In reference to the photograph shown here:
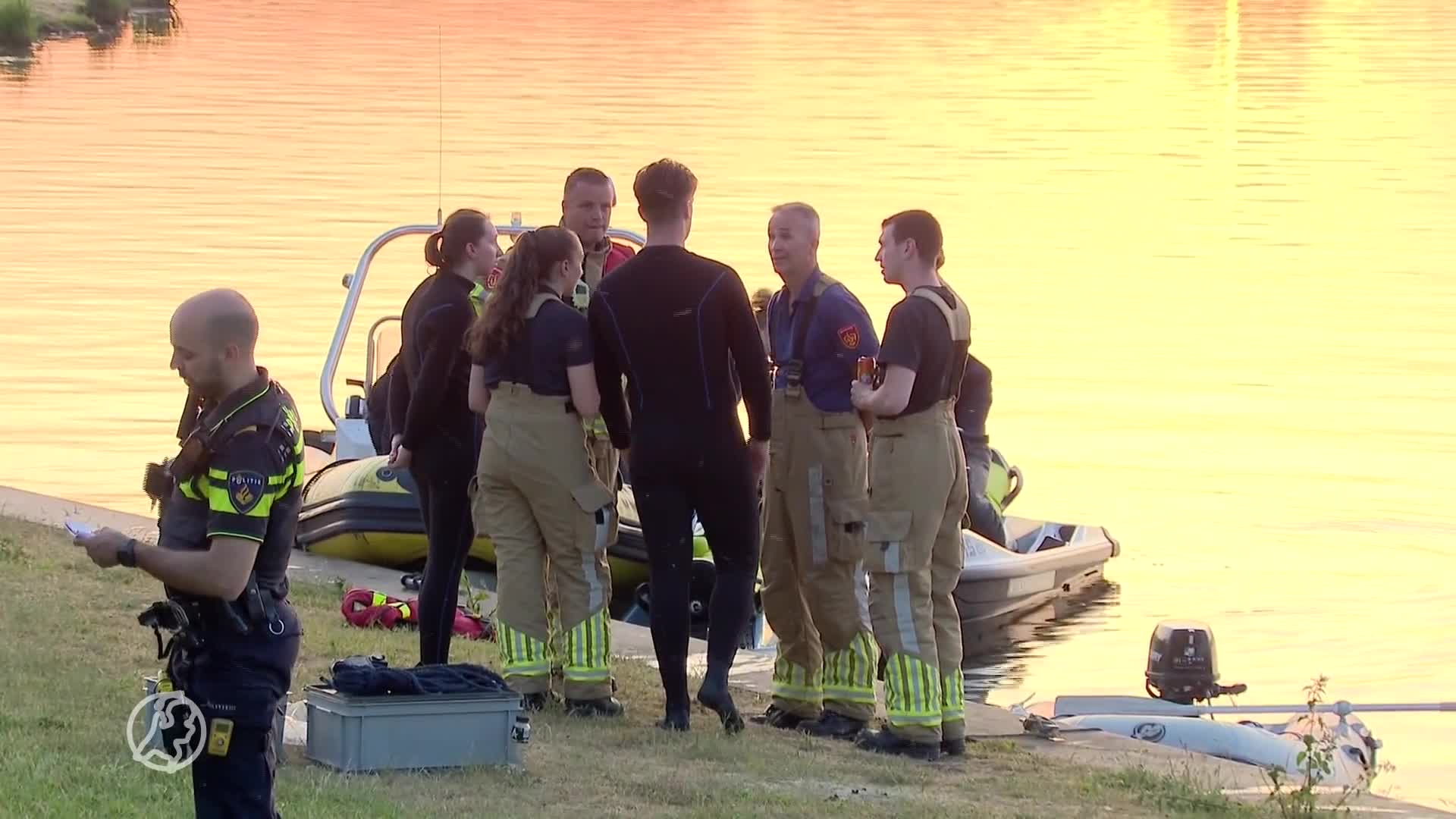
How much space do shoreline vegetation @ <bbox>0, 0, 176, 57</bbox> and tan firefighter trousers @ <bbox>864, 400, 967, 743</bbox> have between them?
4930cm

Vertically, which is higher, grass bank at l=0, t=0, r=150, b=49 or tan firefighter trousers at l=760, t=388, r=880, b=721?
grass bank at l=0, t=0, r=150, b=49

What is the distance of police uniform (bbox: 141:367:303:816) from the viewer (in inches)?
188

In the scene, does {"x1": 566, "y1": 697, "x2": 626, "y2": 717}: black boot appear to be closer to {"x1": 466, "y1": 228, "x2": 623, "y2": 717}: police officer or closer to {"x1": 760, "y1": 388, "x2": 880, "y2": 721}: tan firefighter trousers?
{"x1": 466, "y1": 228, "x2": 623, "y2": 717}: police officer

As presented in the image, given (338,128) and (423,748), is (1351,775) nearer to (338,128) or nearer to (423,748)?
(423,748)

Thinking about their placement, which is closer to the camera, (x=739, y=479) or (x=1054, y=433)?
(x=739, y=479)

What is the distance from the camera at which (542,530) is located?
773 cm

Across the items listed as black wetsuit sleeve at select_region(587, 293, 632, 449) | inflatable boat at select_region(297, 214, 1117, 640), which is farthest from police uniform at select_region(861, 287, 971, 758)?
inflatable boat at select_region(297, 214, 1117, 640)

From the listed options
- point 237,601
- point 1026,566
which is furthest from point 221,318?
point 1026,566

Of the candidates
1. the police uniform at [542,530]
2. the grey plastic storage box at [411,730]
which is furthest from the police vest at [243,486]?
the police uniform at [542,530]

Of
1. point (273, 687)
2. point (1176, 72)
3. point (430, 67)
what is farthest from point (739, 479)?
point (1176, 72)

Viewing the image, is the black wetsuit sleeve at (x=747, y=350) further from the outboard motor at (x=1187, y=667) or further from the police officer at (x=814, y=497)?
the outboard motor at (x=1187, y=667)

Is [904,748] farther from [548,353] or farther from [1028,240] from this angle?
[1028,240]

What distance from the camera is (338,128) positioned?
130 ft

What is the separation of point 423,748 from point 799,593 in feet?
5.23
